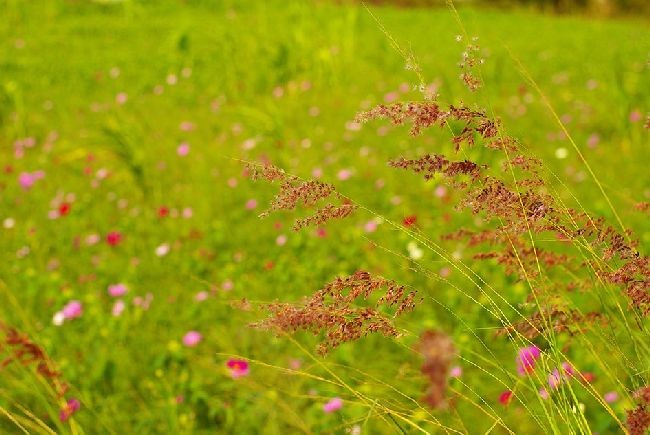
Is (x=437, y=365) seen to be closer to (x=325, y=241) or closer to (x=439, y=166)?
(x=439, y=166)

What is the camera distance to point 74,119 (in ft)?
20.1

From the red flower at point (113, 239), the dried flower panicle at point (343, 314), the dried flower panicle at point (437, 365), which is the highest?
the dried flower panicle at point (437, 365)

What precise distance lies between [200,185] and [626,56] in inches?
195

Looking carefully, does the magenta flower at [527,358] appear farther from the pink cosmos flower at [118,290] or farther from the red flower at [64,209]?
the red flower at [64,209]

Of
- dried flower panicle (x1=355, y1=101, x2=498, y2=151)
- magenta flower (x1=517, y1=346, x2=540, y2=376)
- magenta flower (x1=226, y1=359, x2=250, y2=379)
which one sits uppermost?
dried flower panicle (x1=355, y1=101, x2=498, y2=151)

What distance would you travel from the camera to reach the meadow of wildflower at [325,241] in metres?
1.17

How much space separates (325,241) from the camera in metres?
3.50

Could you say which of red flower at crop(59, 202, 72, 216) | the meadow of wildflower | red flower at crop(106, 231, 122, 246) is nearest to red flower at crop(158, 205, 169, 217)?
the meadow of wildflower

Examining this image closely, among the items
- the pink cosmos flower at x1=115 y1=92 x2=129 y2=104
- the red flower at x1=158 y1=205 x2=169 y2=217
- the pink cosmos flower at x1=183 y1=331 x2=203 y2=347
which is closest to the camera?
the pink cosmos flower at x1=183 y1=331 x2=203 y2=347

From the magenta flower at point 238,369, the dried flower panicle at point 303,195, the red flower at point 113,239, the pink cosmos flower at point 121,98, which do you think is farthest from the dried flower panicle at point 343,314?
the pink cosmos flower at point 121,98

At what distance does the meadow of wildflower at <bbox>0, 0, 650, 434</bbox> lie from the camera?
117 cm

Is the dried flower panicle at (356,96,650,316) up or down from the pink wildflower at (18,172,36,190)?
up

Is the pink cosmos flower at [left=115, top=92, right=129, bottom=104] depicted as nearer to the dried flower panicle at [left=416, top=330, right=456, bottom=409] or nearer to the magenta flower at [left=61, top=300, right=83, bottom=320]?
the magenta flower at [left=61, top=300, right=83, bottom=320]

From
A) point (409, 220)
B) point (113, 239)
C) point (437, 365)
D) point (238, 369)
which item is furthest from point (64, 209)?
point (437, 365)
